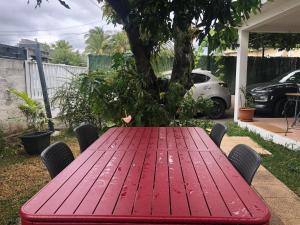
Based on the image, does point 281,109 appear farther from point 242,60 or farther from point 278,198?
point 278,198

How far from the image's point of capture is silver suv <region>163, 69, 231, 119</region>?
34.4 ft

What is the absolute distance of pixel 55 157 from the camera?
2.70 m

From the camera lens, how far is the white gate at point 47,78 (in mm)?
7723

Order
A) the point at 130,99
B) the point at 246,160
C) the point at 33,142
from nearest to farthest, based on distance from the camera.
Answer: the point at 246,160 → the point at 130,99 → the point at 33,142

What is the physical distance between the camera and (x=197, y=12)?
222cm

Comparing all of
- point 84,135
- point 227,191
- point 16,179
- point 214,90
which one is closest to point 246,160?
point 227,191

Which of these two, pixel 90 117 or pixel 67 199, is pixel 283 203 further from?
pixel 90 117

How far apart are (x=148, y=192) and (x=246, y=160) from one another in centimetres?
102

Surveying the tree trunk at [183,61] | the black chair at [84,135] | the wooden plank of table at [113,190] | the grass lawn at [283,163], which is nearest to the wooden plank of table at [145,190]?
the wooden plank of table at [113,190]

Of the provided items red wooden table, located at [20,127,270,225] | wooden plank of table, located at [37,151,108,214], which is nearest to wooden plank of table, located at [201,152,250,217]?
red wooden table, located at [20,127,270,225]

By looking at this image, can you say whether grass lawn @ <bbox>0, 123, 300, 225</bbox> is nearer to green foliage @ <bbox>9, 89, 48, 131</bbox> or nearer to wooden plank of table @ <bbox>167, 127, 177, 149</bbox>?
green foliage @ <bbox>9, 89, 48, 131</bbox>

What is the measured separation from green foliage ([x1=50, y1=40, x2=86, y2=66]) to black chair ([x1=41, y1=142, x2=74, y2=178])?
41285mm

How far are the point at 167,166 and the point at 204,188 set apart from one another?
19.3 inches

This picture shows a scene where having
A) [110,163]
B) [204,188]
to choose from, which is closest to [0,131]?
[110,163]
